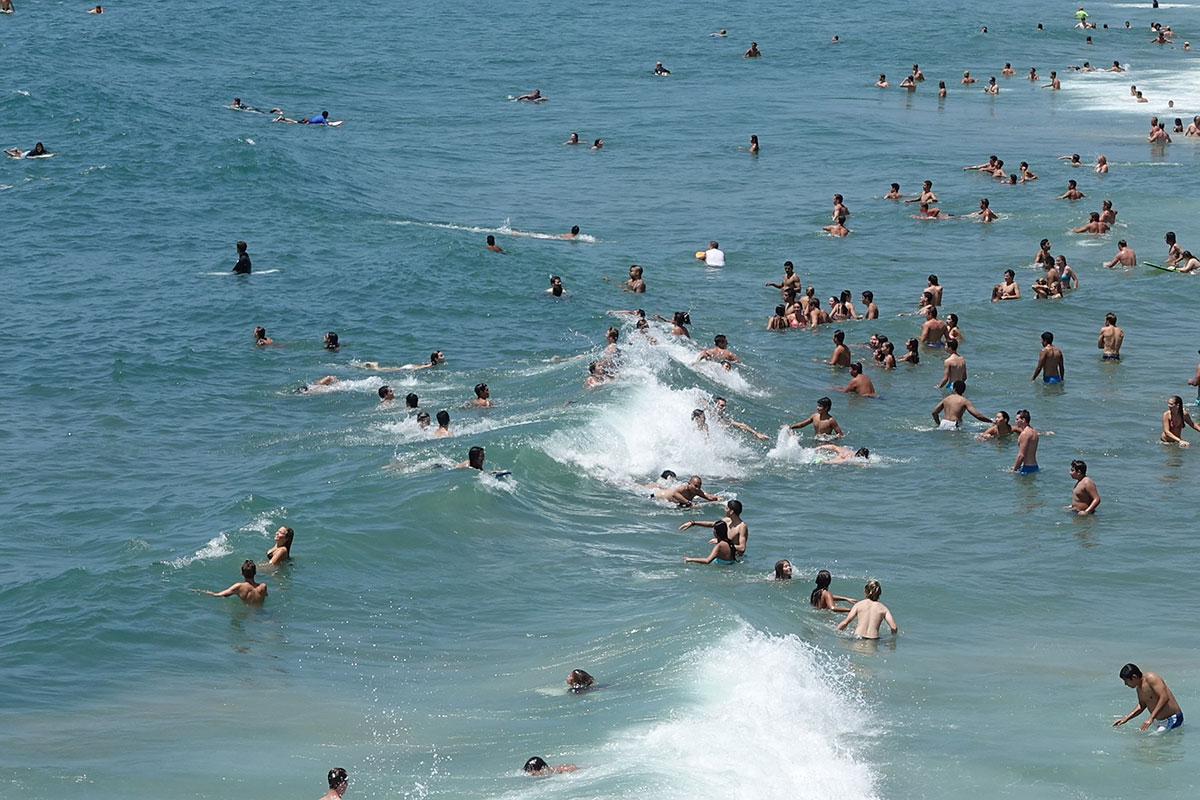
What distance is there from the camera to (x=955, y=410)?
25047 millimetres

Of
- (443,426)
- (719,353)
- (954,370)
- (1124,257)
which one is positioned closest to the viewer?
(443,426)

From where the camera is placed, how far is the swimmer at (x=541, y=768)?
1343cm

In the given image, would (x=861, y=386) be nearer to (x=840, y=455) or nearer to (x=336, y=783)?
(x=840, y=455)

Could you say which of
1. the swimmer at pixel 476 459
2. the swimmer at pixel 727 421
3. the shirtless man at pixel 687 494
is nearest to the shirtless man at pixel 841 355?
the swimmer at pixel 727 421

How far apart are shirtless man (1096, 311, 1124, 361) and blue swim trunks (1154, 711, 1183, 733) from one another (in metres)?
15.6

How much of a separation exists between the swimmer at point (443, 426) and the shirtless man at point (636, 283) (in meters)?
10.9

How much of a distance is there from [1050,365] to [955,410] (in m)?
3.32

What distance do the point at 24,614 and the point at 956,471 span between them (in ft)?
45.0

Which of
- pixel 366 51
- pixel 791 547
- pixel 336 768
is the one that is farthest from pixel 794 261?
pixel 366 51

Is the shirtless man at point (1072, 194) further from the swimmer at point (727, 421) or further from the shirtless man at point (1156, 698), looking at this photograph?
the shirtless man at point (1156, 698)

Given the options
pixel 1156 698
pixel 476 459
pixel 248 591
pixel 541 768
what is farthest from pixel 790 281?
pixel 541 768

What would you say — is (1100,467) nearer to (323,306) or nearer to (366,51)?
(323,306)

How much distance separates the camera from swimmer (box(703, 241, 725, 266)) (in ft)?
121

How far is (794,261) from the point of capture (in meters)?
37.3
